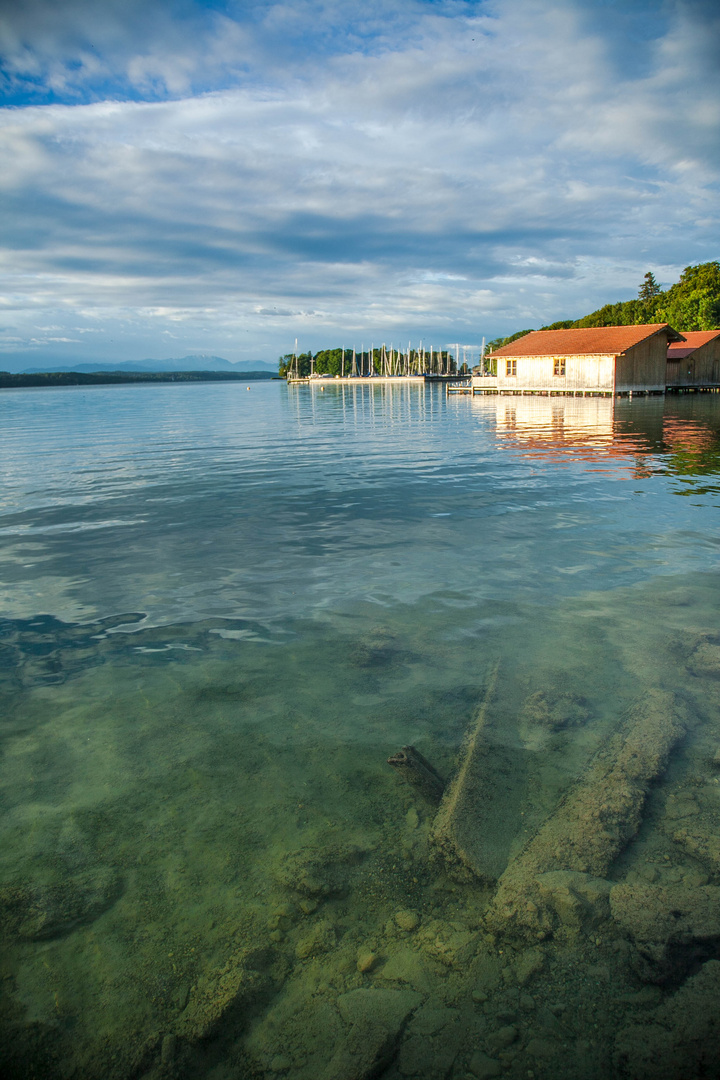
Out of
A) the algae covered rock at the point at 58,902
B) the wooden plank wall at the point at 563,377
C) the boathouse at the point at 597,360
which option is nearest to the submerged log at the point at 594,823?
the algae covered rock at the point at 58,902

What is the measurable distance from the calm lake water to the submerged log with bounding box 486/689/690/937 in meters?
0.02

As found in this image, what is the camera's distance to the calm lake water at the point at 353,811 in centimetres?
262

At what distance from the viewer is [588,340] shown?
53.6m

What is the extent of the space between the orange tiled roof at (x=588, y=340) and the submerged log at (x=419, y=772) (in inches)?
2010

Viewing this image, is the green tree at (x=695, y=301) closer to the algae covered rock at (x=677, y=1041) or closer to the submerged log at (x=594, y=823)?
the submerged log at (x=594, y=823)

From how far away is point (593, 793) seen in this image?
3932mm

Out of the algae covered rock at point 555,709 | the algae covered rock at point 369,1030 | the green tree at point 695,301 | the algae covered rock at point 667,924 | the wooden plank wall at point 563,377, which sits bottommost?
the algae covered rock at point 369,1030

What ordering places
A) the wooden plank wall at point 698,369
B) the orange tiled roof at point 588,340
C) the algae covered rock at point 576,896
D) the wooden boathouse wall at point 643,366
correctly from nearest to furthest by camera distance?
the algae covered rock at point 576,896 < the orange tiled roof at point 588,340 < the wooden boathouse wall at point 643,366 < the wooden plank wall at point 698,369

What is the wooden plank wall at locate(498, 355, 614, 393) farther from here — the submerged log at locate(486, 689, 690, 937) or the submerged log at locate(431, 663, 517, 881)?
the submerged log at locate(431, 663, 517, 881)

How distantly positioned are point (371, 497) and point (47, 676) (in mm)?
9541

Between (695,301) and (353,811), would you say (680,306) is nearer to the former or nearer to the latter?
(695,301)

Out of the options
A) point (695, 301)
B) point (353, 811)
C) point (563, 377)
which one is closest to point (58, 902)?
point (353, 811)

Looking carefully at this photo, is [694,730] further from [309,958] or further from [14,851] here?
[14,851]

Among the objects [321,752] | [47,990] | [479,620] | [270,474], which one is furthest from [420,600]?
[270,474]
